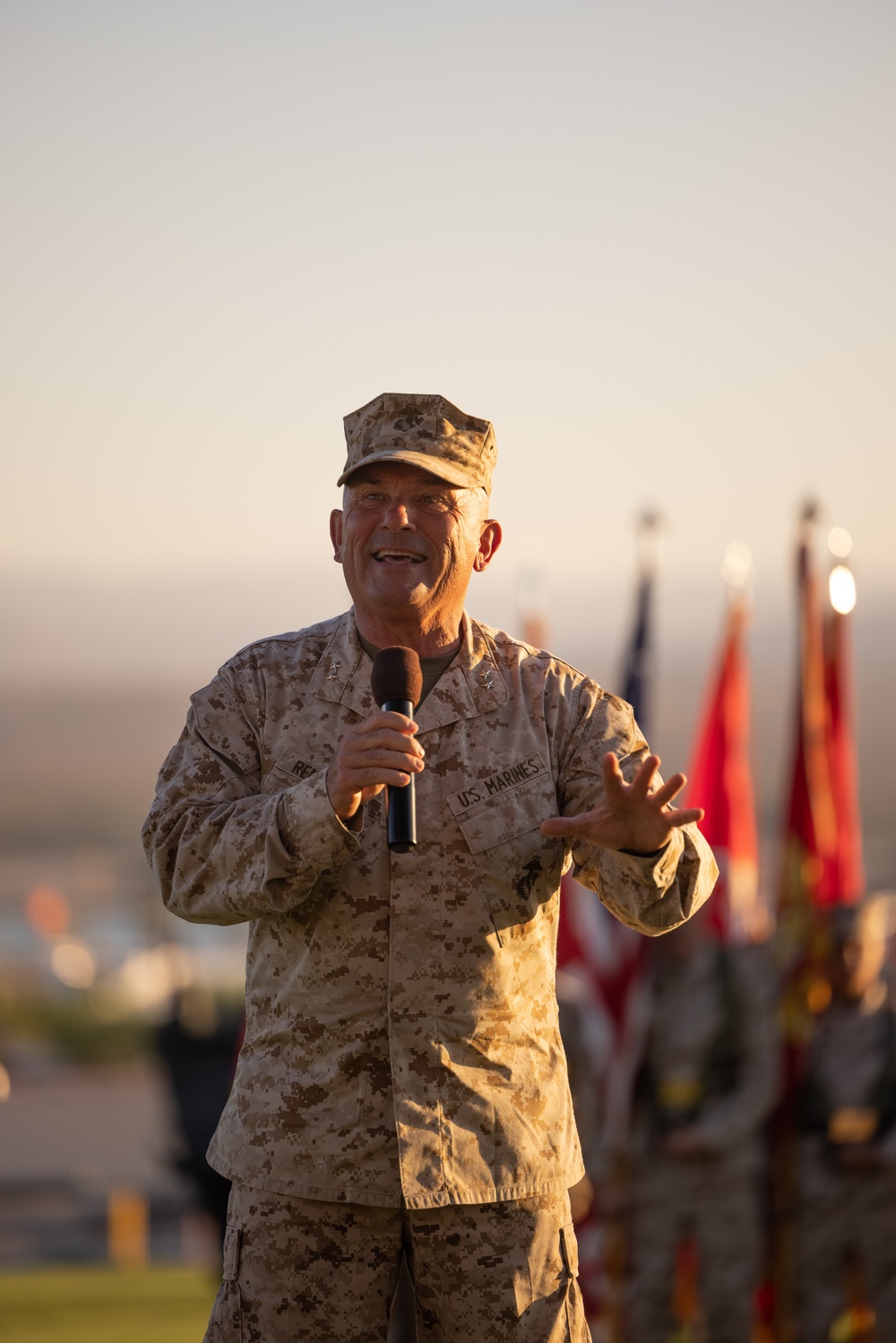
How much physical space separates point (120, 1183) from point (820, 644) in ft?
68.3

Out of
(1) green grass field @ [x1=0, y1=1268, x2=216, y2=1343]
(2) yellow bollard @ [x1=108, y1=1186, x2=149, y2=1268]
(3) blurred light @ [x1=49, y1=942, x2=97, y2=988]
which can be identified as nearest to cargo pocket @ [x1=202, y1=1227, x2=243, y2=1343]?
(1) green grass field @ [x1=0, y1=1268, x2=216, y2=1343]

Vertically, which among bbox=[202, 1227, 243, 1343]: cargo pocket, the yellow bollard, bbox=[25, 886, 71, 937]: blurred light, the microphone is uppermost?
bbox=[25, 886, 71, 937]: blurred light

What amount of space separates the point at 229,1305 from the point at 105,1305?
8.95 meters

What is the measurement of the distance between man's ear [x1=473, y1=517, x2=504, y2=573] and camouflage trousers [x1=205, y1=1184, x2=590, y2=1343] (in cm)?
99

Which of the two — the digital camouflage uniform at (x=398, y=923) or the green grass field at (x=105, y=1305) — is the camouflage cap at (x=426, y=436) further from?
the green grass field at (x=105, y=1305)

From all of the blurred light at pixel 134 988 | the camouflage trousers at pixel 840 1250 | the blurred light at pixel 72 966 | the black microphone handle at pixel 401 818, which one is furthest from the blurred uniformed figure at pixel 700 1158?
the blurred light at pixel 72 966

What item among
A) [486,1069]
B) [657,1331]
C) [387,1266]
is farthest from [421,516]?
[657,1331]

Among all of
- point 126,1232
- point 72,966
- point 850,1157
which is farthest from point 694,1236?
point 72,966

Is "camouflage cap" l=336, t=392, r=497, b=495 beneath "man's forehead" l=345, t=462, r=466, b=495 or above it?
above

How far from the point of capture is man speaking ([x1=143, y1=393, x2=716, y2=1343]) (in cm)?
235

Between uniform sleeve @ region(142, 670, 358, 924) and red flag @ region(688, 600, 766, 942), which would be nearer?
uniform sleeve @ region(142, 670, 358, 924)

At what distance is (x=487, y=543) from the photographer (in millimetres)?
2666

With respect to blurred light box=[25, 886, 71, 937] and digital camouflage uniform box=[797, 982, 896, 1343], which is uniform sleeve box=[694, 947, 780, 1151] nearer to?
digital camouflage uniform box=[797, 982, 896, 1343]

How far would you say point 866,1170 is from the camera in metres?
→ 7.37
